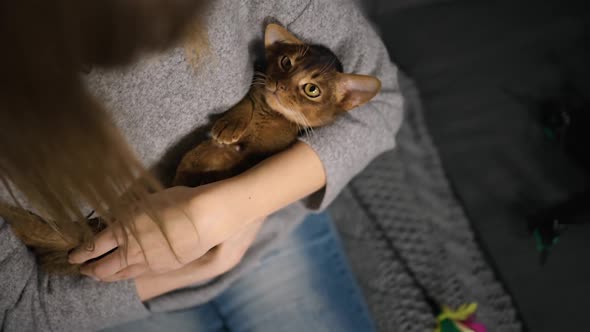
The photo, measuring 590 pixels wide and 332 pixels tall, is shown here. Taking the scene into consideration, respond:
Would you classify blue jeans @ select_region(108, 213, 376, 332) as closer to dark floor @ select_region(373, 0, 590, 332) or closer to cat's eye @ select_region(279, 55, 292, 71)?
cat's eye @ select_region(279, 55, 292, 71)

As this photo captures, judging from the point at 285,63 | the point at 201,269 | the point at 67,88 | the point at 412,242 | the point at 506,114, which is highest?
the point at 67,88

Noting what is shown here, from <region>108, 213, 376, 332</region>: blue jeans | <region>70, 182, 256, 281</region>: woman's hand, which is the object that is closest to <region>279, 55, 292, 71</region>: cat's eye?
<region>70, 182, 256, 281</region>: woman's hand

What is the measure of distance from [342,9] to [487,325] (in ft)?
2.98

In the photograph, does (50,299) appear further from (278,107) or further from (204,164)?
(278,107)

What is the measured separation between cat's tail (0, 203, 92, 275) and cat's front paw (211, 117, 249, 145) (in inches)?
9.2

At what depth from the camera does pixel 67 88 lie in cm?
36

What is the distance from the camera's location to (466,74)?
1310mm

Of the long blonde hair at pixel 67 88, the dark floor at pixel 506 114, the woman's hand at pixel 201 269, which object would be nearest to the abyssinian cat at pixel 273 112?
the woman's hand at pixel 201 269

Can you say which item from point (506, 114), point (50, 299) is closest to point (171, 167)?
point (50, 299)

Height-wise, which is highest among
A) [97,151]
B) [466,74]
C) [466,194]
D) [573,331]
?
[97,151]

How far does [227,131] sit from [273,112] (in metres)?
0.12

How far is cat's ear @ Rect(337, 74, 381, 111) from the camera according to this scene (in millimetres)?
705

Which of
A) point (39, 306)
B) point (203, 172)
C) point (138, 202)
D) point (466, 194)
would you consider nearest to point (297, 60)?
point (203, 172)

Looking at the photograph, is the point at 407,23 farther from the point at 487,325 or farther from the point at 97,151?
the point at 97,151
